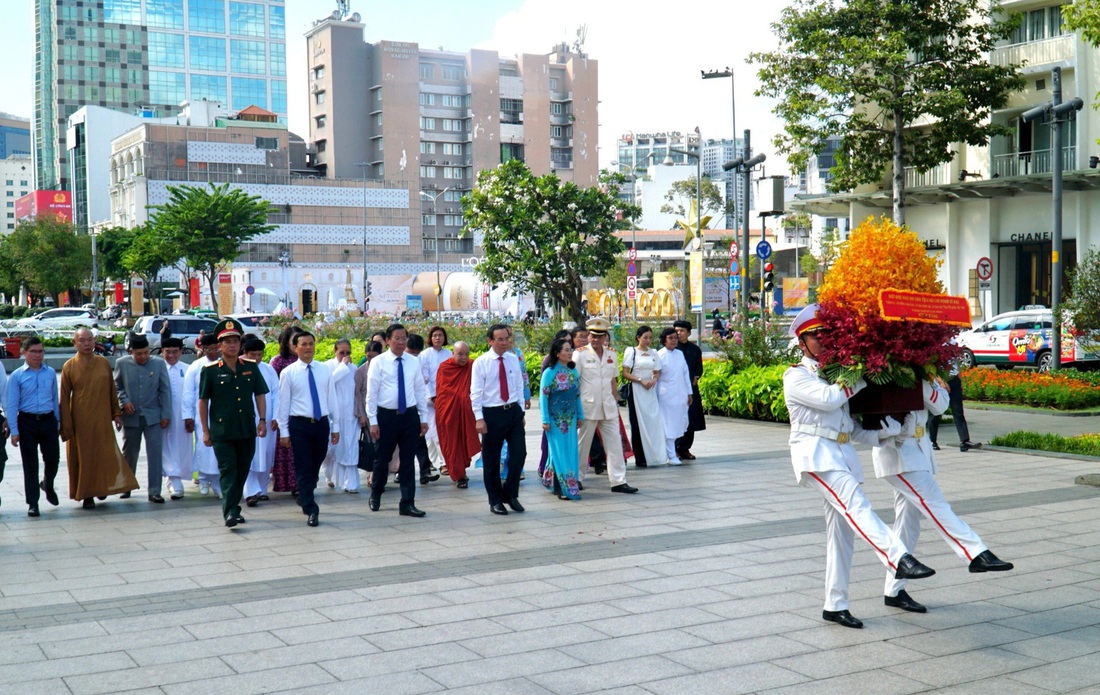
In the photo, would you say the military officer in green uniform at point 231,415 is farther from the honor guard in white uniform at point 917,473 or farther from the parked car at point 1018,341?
the parked car at point 1018,341

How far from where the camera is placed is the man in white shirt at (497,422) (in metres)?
10.2

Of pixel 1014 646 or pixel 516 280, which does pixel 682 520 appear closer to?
pixel 1014 646

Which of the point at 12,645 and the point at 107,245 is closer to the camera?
the point at 12,645

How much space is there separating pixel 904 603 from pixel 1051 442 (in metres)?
8.85

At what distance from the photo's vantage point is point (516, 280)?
113 feet

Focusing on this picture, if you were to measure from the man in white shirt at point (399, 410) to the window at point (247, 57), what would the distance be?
14290cm

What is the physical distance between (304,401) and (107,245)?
250 ft

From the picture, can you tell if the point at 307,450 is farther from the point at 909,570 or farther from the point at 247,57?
the point at 247,57

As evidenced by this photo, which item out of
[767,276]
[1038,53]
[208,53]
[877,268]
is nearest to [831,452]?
[877,268]

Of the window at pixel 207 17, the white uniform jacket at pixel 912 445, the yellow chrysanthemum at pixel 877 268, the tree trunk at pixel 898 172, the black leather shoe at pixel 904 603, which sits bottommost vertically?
the black leather shoe at pixel 904 603

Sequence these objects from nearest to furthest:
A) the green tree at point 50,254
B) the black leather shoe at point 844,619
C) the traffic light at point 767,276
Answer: the black leather shoe at point 844,619 < the traffic light at point 767,276 < the green tree at point 50,254

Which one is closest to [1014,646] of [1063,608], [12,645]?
[1063,608]

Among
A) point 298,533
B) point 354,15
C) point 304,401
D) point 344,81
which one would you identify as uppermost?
point 354,15

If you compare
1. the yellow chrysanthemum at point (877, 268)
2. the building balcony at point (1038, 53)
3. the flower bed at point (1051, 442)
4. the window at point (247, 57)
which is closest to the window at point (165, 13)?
the window at point (247, 57)
